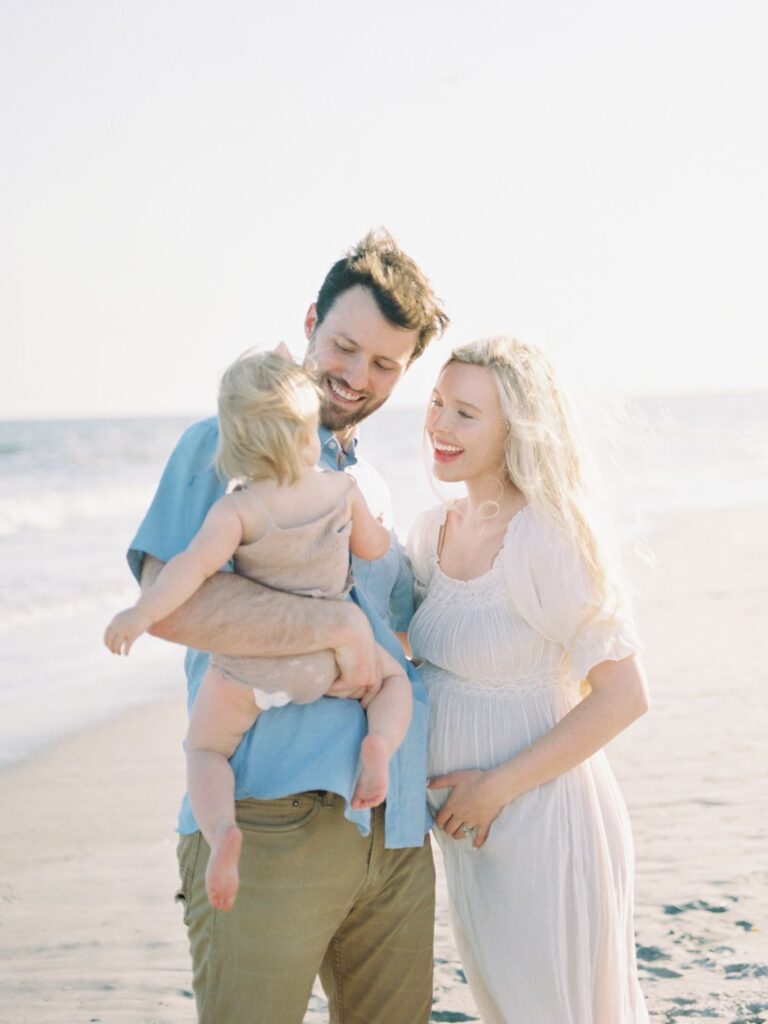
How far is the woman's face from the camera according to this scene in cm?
334

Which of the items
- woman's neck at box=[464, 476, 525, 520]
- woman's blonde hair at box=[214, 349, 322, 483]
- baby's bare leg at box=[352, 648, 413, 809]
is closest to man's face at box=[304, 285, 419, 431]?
woman's neck at box=[464, 476, 525, 520]

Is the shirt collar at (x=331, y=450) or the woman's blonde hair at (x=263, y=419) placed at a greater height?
the woman's blonde hair at (x=263, y=419)

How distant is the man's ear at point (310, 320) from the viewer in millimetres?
3584

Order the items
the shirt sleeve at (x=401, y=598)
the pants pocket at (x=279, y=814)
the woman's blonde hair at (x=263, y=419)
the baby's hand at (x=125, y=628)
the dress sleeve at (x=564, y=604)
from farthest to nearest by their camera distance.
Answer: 1. the shirt sleeve at (x=401, y=598)
2. the dress sleeve at (x=564, y=604)
3. the pants pocket at (x=279, y=814)
4. the woman's blonde hair at (x=263, y=419)
5. the baby's hand at (x=125, y=628)

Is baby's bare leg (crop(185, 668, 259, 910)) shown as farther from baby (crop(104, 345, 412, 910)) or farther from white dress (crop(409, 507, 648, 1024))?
white dress (crop(409, 507, 648, 1024))

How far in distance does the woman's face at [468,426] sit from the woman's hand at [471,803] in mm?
798

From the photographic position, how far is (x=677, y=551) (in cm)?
1469

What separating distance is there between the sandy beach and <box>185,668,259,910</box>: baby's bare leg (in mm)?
1280

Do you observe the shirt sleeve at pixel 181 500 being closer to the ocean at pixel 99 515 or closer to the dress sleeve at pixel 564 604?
the dress sleeve at pixel 564 604

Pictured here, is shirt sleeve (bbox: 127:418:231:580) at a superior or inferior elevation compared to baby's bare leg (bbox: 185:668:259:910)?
superior

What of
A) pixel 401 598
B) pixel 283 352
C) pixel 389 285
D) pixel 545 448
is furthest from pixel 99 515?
pixel 283 352

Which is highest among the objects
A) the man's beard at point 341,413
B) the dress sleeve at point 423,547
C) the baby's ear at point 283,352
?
the baby's ear at point 283,352

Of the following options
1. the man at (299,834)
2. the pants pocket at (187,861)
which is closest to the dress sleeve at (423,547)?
the man at (299,834)

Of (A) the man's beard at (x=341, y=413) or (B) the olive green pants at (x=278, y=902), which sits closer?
(B) the olive green pants at (x=278, y=902)
